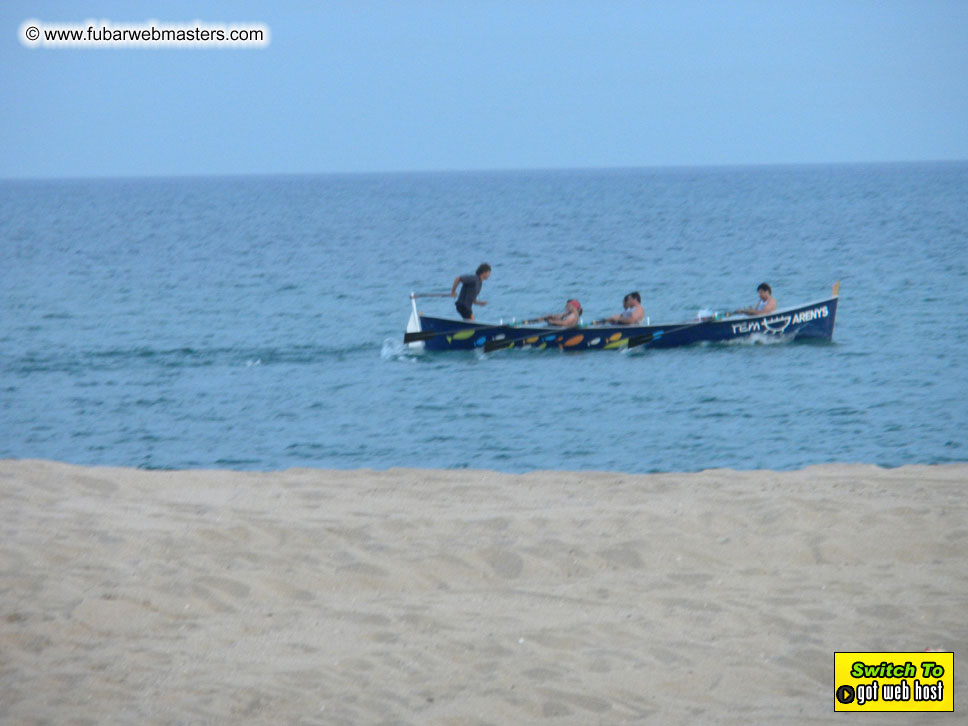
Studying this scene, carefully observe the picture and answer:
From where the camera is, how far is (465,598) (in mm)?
7699

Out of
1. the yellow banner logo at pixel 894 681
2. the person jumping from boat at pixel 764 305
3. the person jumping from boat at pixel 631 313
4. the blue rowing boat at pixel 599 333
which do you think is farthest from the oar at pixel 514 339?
the yellow banner logo at pixel 894 681

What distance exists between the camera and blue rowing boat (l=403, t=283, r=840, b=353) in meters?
21.9

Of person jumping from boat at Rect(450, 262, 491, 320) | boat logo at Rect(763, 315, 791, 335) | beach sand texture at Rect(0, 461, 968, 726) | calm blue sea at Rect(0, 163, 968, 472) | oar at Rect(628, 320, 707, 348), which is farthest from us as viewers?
boat logo at Rect(763, 315, 791, 335)

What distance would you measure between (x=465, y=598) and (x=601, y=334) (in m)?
14.5

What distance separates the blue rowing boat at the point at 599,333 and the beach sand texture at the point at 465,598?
1120 centimetres

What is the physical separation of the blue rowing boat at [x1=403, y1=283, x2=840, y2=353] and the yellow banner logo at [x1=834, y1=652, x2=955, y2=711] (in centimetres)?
1536

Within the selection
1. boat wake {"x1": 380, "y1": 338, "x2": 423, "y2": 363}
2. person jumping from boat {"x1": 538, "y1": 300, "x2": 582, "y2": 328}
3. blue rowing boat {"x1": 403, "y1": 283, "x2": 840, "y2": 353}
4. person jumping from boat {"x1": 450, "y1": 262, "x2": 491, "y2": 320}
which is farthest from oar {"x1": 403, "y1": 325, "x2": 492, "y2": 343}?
person jumping from boat {"x1": 538, "y1": 300, "x2": 582, "y2": 328}

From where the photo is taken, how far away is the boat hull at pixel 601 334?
2186 cm

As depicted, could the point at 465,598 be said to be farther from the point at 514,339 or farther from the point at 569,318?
the point at 569,318

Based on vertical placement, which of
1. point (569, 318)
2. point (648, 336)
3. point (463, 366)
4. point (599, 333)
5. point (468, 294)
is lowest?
point (463, 366)

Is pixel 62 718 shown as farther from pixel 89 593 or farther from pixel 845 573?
pixel 845 573

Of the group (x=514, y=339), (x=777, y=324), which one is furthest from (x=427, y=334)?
(x=777, y=324)

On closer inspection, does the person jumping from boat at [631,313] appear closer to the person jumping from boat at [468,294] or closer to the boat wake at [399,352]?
the person jumping from boat at [468,294]

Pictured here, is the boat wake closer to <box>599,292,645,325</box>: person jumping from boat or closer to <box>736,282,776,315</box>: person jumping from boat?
<box>599,292,645,325</box>: person jumping from boat
